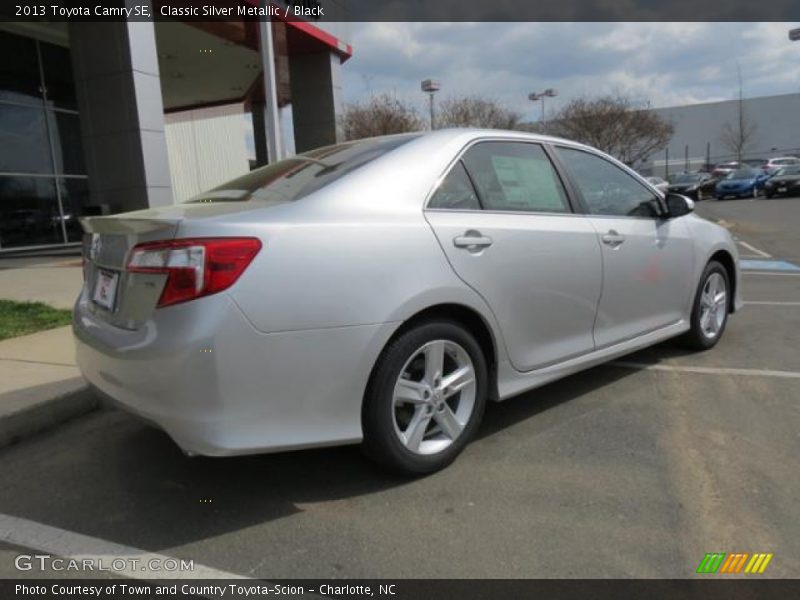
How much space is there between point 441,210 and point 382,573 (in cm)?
163

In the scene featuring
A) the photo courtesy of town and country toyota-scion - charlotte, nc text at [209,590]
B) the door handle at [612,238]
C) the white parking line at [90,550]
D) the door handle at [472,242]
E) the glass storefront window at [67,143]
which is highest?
the glass storefront window at [67,143]

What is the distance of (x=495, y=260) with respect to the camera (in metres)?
3.32

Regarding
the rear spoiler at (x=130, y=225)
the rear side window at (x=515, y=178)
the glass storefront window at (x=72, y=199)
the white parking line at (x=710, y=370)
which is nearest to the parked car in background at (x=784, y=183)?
the glass storefront window at (x=72, y=199)

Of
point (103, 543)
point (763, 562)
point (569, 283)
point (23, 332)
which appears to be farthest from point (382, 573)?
point (23, 332)

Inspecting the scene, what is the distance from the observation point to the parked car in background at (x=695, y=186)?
110 ft

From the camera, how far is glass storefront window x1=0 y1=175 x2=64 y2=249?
16094mm

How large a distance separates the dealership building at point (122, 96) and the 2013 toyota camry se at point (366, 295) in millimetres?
7420

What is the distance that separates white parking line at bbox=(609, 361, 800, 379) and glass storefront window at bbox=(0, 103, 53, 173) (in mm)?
15982

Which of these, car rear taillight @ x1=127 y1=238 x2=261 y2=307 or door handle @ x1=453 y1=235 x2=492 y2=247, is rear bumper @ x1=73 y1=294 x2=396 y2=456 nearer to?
car rear taillight @ x1=127 y1=238 x2=261 y2=307

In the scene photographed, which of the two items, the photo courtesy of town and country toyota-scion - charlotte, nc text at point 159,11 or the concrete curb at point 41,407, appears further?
the photo courtesy of town and country toyota-scion - charlotte, nc text at point 159,11

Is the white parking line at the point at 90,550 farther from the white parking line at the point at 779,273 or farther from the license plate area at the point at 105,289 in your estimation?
the white parking line at the point at 779,273

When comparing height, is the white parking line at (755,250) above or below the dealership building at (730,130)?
below

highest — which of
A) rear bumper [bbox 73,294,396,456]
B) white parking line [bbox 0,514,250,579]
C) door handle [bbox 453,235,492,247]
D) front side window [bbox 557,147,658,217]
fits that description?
front side window [bbox 557,147,658,217]
